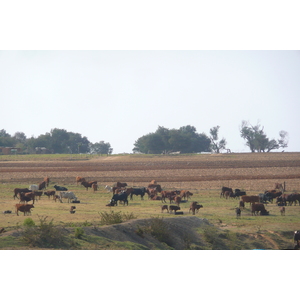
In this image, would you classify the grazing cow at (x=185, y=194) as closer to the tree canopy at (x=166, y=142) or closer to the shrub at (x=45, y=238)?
the shrub at (x=45, y=238)

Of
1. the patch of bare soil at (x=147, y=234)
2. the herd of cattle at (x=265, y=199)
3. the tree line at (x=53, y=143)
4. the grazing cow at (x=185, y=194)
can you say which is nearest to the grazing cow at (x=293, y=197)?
the herd of cattle at (x=265, y=199)

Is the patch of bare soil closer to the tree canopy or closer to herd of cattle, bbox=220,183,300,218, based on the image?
herd of cattle, bbox=220,183,300,218

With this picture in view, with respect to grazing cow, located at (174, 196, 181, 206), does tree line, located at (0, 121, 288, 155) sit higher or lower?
higher

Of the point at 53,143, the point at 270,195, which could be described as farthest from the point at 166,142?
the point at 270,195

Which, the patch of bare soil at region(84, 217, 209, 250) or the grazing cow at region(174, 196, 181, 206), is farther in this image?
the grazing cow at region(174, 196, 181, 206)

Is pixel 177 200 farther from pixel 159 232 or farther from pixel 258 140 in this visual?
pixel 258 140

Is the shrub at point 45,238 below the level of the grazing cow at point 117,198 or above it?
below

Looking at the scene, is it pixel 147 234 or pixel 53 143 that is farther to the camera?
pixel 53 143

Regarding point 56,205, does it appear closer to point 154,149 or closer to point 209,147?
point 154,149

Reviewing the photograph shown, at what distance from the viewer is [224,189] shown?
34156 millimetres

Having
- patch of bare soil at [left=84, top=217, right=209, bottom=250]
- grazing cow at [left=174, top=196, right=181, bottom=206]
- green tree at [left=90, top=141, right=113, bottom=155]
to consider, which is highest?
green tree at [left=90, top=141, right=113, bottom=155]

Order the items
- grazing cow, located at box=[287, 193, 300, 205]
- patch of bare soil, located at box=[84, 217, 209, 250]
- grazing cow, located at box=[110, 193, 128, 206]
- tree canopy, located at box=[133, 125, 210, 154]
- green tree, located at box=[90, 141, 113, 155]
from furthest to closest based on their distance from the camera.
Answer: green tree, located at box=[90, 141, 113, 155] → tree canopy, located at box=[133, 125, 210, 154] → grazing cow, located at box=[287, 193, 300, 205] → grazing cow, located at box=[110, 193, 128, 206] → patch of bare soil, located at box=[84, 217, 209, 250]

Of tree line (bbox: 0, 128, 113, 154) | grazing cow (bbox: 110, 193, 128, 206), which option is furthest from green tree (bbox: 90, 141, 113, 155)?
grazing cow (bbox: 110, 193, 128, 206)

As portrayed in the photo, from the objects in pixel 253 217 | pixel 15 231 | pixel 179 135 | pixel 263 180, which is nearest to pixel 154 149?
pixel 179 135
